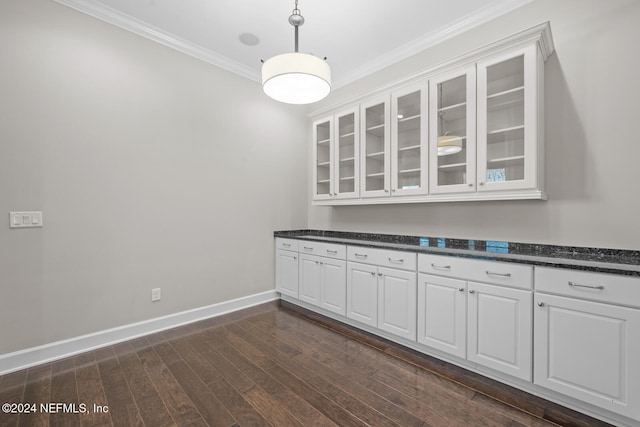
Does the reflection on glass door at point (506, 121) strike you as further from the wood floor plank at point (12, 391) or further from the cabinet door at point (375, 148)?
the wood floor plank at point (12, 391)

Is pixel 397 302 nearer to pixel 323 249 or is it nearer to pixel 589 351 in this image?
pixel 323 249

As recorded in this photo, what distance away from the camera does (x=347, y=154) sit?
3344 mm

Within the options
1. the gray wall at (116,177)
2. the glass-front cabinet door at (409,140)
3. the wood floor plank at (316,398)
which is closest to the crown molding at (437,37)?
the glass-front cabinet door at (409,140)

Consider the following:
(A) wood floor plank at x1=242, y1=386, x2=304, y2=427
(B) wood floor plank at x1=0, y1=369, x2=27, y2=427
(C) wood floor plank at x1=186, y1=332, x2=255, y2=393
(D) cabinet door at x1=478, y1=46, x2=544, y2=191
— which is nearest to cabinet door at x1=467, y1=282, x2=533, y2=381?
(D) cabinet door at x1=478, y1=46, x2=544, y2=191

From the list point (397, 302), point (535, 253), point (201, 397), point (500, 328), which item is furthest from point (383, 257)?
point (201, 397)

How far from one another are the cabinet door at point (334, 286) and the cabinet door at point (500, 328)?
3.97 feet

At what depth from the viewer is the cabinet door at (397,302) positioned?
2.40 meters

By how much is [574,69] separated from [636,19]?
1.27 feet

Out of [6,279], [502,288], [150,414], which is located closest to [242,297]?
[150,414]

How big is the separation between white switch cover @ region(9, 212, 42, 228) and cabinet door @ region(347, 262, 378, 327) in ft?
8.72

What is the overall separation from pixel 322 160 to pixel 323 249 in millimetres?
1193

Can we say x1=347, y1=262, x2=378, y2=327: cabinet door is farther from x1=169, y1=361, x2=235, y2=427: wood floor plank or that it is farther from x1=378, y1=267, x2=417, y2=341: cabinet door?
x1=169, y1=361, x2=235, y2=427: wood floor plank

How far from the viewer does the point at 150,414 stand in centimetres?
173

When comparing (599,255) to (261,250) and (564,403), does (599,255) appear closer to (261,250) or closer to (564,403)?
(564,403)
